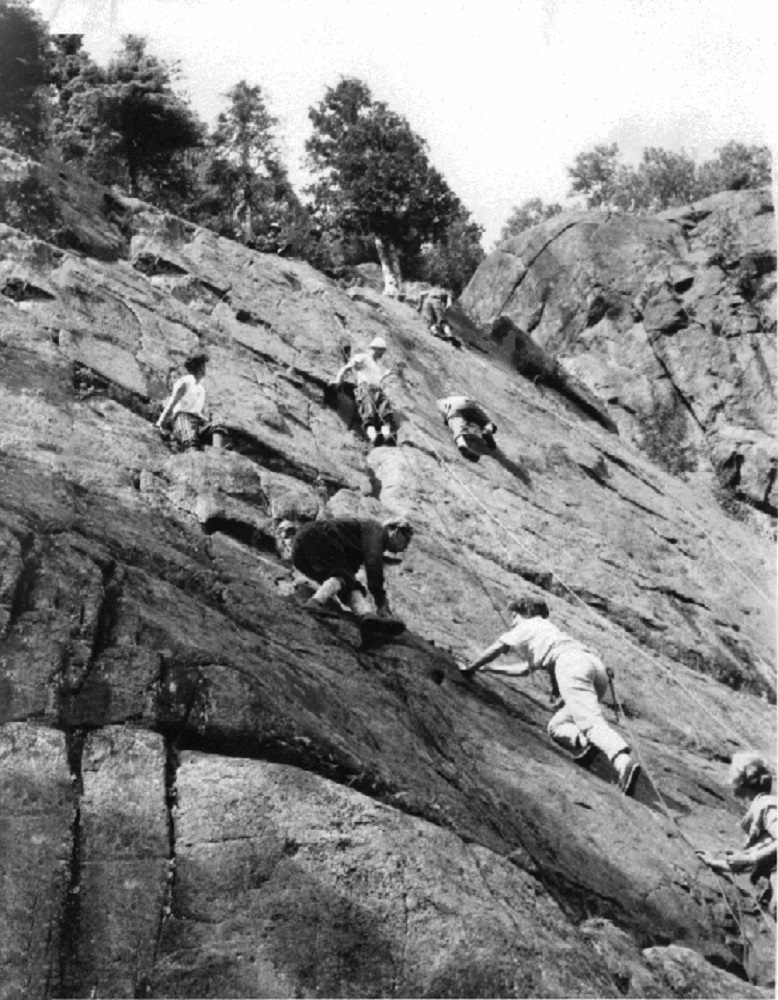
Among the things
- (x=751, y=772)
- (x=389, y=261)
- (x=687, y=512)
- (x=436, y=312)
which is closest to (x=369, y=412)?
(x=687, y=512)

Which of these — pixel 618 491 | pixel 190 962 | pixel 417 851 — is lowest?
pixel 190 962

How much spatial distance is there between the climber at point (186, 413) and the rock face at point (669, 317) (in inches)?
547

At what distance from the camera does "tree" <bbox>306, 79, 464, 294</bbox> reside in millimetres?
36156

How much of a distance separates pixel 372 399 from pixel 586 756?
7.74 metres

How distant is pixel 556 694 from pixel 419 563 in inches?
112

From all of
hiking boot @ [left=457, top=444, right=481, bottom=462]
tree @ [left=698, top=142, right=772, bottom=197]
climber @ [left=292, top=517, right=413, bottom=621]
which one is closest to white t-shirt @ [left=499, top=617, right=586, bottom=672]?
climber @ [left=292, top=517, right=413, bottom=621]

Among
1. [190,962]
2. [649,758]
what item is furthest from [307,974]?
[649,758]

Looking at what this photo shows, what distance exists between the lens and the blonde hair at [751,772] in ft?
37.7

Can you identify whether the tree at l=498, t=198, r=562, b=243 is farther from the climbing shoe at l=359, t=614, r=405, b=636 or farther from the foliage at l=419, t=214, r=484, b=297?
the climbing shoe at l=359, t=614, r=405, b=636

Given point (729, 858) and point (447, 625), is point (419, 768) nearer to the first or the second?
point (729, 858)

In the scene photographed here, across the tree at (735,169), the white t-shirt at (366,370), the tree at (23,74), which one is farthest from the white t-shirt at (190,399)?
the tree at (735,169)

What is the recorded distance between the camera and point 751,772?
37.8 ft

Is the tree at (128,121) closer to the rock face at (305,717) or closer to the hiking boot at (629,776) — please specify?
the rock face at (305,717)

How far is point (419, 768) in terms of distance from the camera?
9.09m
